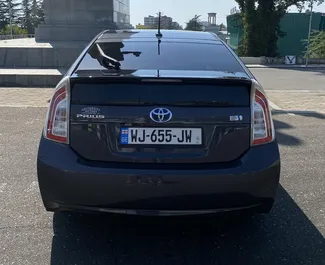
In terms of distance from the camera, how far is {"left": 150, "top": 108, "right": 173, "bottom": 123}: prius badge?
2590 mm

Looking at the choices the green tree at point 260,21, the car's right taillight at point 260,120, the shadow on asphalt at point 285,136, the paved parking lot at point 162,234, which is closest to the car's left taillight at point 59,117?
the paved parking lot at point 162,234

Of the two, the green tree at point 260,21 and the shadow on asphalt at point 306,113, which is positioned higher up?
the green tree at point 260,21

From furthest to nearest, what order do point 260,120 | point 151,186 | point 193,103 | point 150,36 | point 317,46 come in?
point 317,46
point 150,36
point 260,120
point 193,103
point 151,186

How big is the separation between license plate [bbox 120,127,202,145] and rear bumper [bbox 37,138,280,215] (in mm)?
190

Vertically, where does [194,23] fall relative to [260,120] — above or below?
above

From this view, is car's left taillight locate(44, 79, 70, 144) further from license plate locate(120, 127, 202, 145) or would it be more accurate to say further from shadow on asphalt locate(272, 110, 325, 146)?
shadow on asphalt locate(272, 110, 325, 146)

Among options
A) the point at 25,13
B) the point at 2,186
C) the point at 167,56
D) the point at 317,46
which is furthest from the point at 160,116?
the point at 25,13

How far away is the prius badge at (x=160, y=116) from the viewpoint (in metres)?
2.59

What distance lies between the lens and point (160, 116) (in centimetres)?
259

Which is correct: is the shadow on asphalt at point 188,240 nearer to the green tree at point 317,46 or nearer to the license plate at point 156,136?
the license plate at point 156,136

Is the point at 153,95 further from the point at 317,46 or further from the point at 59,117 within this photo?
the point at 317,46

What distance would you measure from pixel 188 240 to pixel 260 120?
1.03 metres

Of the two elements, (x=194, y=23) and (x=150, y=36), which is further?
(x=194, y=23)

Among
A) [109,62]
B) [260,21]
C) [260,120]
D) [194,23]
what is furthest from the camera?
[194,23]
